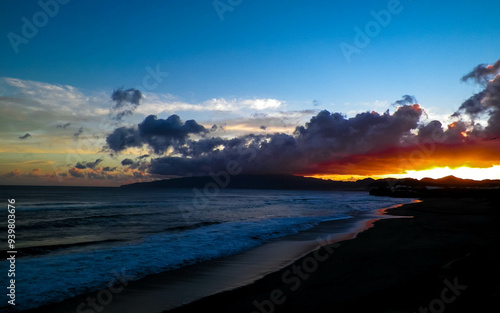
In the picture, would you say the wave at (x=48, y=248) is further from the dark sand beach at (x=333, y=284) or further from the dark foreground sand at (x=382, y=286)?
the dark foreground sand at (x=382, y=286)

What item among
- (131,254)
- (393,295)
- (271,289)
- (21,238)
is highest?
(393,295)

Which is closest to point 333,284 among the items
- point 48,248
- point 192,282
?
point 192,282

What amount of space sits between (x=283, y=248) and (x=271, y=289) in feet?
24.9

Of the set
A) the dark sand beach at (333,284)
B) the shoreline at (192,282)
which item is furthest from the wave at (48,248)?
the dark sand beach at (333,284)

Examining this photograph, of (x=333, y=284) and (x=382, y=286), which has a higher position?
(x=382, y=286)

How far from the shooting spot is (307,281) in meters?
9.00

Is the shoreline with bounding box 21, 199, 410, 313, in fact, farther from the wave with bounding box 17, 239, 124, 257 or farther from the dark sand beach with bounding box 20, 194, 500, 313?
the wave with bounding box 17, 239, 124, 257

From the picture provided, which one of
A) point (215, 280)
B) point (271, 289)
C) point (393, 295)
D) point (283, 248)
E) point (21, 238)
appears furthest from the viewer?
point (21, 238)

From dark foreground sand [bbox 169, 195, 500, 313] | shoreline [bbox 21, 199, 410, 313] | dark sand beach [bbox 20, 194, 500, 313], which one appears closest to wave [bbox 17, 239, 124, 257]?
shoreline [bbox 21, 199, 410, 313]

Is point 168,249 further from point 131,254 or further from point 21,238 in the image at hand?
point 21,238

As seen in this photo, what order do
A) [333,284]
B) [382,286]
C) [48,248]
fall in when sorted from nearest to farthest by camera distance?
[382,286], [333,284], [48,248]

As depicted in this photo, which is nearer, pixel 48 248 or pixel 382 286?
pixel 382 286

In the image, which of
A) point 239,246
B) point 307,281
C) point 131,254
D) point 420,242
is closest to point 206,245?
point 239,246

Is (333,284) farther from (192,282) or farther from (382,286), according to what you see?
(192,282)
